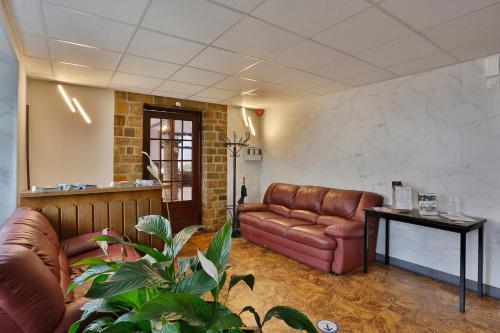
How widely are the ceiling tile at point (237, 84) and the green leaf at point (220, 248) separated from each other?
2.88m

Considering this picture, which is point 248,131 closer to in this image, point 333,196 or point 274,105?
point 274,105

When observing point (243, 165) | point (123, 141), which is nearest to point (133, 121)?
point (123, 141)

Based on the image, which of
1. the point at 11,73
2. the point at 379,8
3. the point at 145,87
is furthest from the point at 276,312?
the point at 145,87

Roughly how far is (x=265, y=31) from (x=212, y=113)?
2974 mm

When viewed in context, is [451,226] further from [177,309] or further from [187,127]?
[187,127]

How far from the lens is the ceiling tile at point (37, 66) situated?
2912 millimetres

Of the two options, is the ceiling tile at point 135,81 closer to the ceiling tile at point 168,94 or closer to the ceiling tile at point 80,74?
the ceiling tile at point 80,74

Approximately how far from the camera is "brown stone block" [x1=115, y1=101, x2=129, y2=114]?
4164mm

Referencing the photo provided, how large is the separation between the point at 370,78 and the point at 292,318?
339cm

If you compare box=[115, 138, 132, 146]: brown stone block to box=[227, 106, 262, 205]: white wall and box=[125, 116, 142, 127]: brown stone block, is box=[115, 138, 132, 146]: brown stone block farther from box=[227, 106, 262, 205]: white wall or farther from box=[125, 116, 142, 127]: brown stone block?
box=[227, 106, 262, 205]: white wall

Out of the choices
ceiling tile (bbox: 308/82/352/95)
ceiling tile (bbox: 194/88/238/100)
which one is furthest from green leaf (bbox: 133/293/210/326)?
ceiling tile (bbox: 194/88/238/100)

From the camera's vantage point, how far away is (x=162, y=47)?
257 centimetres

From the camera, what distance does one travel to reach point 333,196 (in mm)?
3961

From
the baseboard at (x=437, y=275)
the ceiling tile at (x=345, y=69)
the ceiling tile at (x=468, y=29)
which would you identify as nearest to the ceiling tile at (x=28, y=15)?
the ceiling tile at (x=345, y=69)
